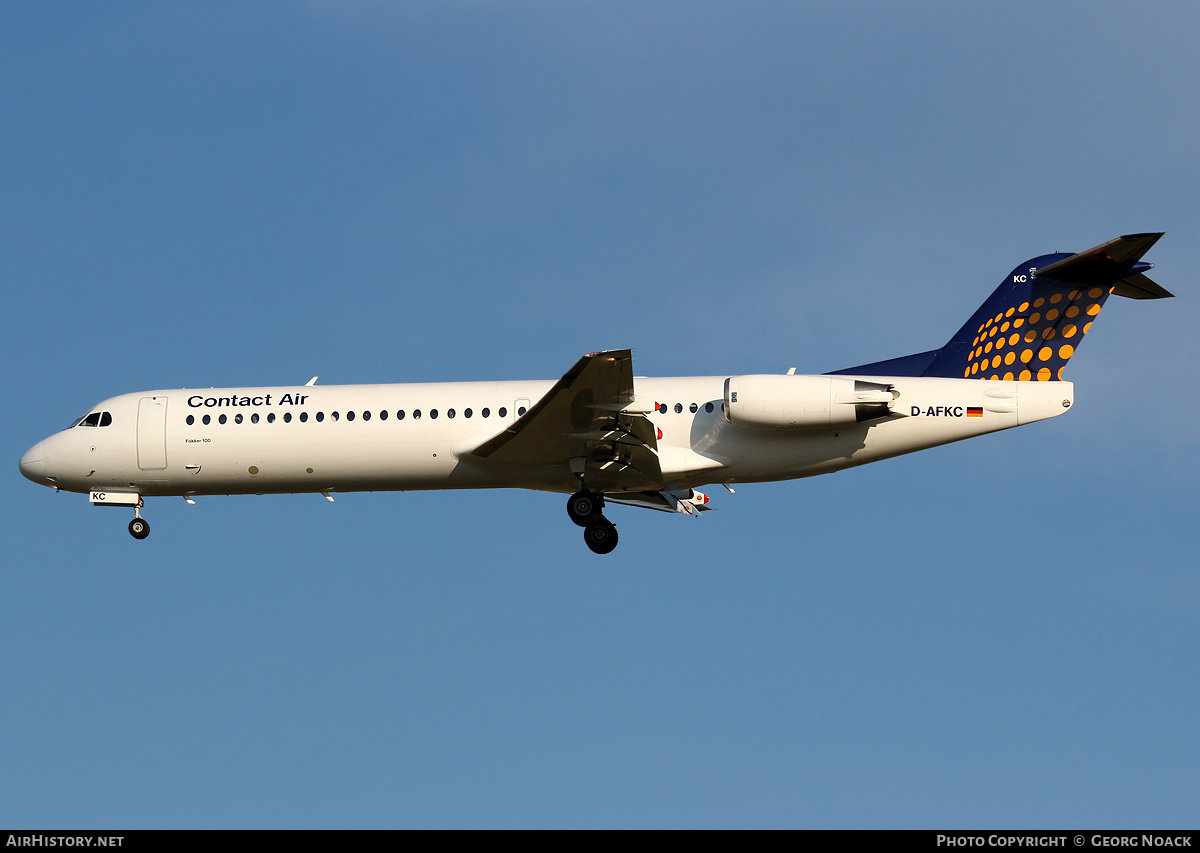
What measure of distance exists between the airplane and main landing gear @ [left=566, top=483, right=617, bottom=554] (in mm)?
26

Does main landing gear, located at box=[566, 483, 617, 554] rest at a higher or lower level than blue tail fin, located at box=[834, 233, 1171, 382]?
lower

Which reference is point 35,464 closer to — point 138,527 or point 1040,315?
point 138,527

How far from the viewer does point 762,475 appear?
2188cm

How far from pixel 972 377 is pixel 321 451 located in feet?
39.3

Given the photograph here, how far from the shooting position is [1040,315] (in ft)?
72.1

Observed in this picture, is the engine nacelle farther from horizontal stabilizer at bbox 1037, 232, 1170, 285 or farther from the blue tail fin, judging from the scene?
horizontal stabilizer at bbox 1037, 232, 1170, 285

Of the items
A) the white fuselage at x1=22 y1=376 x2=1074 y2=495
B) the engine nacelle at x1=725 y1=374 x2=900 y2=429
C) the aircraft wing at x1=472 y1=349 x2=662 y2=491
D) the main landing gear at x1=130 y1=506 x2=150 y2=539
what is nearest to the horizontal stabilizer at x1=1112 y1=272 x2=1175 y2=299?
the white fuselage at x1=22 y1=376 x2=1074 y2=495

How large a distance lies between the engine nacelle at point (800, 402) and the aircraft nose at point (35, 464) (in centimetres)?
1354

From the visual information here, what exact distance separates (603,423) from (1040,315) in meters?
8.18

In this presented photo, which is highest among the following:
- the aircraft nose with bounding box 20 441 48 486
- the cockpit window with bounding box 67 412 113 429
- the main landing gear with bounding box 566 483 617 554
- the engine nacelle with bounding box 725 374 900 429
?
the cockpit window with bounding box 67 412 113 429

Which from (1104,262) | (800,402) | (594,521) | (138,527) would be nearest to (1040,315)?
(1104,262)

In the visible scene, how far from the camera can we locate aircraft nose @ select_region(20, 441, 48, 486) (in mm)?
24016
